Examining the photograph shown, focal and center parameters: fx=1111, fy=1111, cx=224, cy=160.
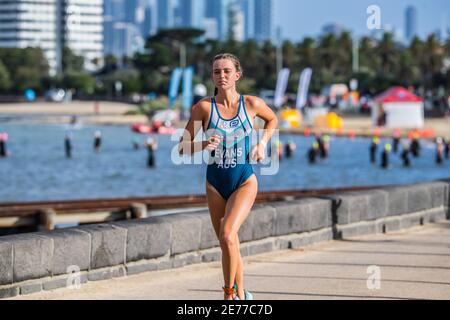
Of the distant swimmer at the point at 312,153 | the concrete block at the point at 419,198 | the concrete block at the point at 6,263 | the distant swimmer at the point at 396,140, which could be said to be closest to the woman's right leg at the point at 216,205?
the concrete block at the point at 6,263

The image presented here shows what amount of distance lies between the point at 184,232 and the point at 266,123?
9.70 ft

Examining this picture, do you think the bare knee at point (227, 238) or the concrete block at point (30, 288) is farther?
the concrete block at point (30, 288)

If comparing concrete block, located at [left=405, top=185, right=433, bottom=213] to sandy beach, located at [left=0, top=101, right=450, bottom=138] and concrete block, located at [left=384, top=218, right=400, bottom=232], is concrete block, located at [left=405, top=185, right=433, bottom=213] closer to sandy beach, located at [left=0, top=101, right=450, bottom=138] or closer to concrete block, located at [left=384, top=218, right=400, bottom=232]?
concrete block, located at [left=384, top=218, right=400, bottom=232]

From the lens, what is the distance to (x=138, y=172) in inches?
2520

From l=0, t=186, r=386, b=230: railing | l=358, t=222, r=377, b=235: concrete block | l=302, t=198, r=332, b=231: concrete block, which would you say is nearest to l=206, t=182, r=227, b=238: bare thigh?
l=302, t=198, r=332, b=231: concrete block

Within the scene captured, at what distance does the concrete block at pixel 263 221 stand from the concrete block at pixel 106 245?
1.90 meters

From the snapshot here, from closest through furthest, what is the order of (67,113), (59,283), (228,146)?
(228,146), (59,283), (67,113)

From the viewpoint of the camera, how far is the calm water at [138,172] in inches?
2149

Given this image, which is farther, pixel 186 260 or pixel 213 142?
pixel 186 260

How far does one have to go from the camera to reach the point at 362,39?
5925 inches

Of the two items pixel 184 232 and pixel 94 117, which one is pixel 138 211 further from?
pixel 94 117

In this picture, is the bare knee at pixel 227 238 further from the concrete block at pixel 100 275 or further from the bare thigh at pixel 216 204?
the concrete block at pixel 100 275

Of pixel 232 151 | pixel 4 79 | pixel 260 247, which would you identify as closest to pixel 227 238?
pixel 232 151
